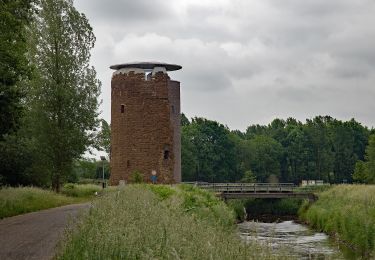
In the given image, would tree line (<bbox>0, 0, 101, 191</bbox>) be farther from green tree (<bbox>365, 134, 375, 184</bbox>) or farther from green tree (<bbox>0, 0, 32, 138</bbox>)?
green tree (<bbox>365, 134, 375, 184</bbox>)

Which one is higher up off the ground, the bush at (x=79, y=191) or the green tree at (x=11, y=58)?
the green tree at (x=11, y=58)

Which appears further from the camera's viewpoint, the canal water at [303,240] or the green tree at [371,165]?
the green tree at [371,165]

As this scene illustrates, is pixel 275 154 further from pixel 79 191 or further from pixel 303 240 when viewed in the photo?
pixel 303 240

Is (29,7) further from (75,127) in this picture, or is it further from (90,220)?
(75,127)

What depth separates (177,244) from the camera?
8719 millimetres

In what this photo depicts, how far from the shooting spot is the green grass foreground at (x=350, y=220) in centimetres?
1981

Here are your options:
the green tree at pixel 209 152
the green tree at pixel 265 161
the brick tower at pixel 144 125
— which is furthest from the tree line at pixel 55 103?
the green tree at pixel 265 161

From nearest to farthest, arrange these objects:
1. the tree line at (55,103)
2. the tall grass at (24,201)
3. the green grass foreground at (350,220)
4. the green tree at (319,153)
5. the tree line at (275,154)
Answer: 1. the green grass foreground at (350,220)
2. the tall grass at (24,201)
3. the tree line at (55,103)
4. the tree line at (275,154)
5. the green tree at (319,153)

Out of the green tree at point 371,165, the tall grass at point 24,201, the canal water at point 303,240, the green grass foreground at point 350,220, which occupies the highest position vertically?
the green tree at point 371,165

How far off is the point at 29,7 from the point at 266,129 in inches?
4372

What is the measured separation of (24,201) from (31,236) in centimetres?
1043

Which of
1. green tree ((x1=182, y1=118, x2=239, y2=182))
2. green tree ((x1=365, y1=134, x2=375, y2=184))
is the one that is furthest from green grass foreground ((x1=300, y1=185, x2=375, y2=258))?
green tree ((x1=182, y1=118, x2=239, y2=182))

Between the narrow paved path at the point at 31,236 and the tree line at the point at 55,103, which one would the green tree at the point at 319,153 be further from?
the narrow paved path at the point at 31,236

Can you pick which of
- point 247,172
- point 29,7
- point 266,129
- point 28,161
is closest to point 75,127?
point 28,161
